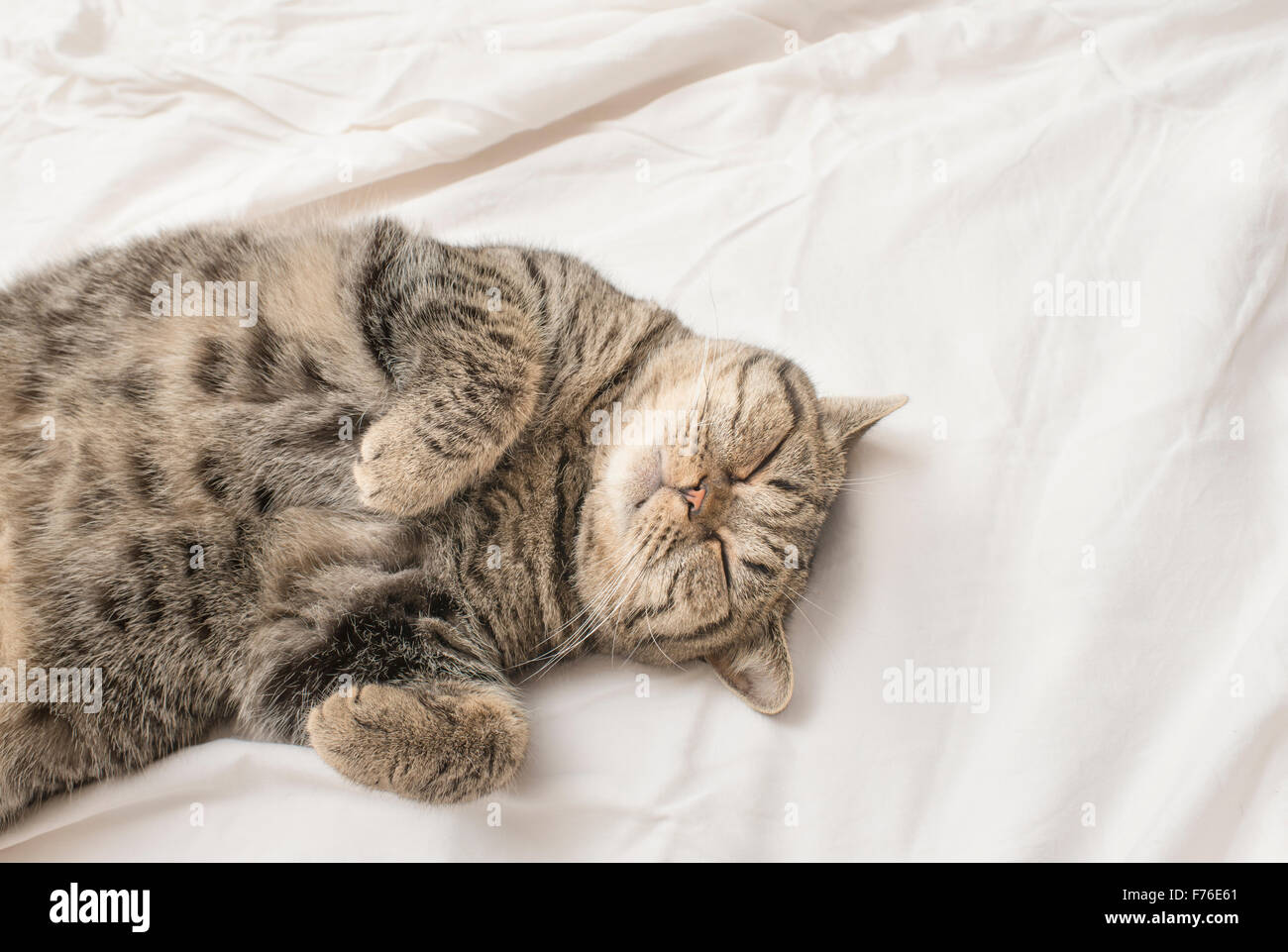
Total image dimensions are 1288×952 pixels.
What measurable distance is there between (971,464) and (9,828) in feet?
6.27

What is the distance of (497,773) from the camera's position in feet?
4.63

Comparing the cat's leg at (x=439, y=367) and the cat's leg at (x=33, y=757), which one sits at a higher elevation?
the cat's leg at (x=439, y=367)

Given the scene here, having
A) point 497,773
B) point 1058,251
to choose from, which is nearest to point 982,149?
point 1058,251

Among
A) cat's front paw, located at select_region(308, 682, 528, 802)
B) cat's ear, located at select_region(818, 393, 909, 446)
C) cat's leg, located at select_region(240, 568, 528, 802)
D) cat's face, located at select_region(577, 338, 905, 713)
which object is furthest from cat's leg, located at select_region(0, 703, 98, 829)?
cat's ear, located at select_region(818, 393, 909, 446)

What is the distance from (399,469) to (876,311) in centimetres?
113

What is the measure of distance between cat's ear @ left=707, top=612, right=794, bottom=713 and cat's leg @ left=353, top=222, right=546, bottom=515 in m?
0.59

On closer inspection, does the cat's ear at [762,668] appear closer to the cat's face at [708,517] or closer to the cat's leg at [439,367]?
the cat's face at [708,517]

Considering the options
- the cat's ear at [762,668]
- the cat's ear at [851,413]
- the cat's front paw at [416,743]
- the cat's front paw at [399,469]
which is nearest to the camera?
the cat's front paw at [416,743]

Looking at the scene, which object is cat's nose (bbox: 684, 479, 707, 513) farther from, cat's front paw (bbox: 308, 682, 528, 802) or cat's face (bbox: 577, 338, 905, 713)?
cat's front paw (bbox: 308, 682, 528, 802)

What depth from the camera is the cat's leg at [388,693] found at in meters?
1.38

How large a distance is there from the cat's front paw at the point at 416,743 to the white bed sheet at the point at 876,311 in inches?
5.1

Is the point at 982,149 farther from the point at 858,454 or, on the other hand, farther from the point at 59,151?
the point at 59,151

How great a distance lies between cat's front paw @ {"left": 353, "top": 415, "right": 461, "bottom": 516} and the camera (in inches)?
57.9

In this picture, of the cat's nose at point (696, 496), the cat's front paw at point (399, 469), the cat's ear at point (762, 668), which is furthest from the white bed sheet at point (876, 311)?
the cat's front paw at point (399, 469)
